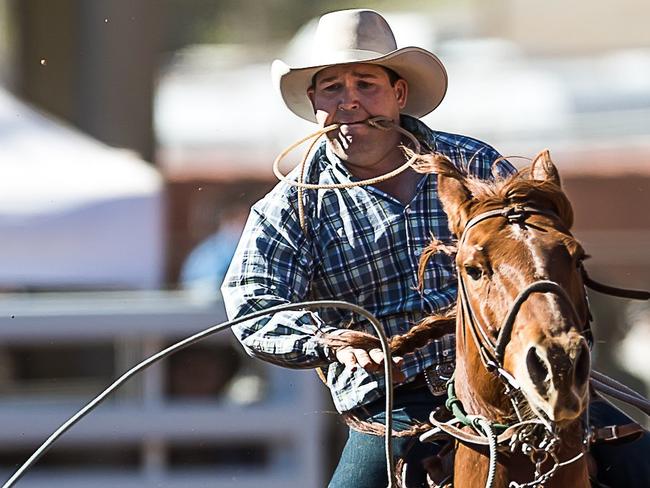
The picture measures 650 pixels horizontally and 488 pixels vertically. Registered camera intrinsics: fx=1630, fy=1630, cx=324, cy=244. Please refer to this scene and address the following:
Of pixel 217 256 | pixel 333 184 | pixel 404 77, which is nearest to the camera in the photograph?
pixel 333 184

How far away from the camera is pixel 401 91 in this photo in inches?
154

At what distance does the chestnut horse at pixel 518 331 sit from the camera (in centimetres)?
279

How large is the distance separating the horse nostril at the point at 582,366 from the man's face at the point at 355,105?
1.05m

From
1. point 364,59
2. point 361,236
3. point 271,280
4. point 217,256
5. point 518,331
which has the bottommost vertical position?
point 518,331

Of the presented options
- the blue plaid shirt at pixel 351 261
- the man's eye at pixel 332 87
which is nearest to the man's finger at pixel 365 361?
the blue plaid shirt at pixel 351 261

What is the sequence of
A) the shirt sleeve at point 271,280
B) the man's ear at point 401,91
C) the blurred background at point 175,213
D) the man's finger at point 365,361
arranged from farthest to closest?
the blurred background at point 175,213
the man's ear at point 401,91
the shirt sleeve at point 271,280
the man's finger at point 365,361

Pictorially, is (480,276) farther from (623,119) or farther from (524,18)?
(524,18)

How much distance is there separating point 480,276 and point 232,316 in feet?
2.45

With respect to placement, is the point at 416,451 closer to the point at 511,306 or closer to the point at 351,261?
the point at 351,261

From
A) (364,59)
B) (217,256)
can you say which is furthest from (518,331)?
(217,256)

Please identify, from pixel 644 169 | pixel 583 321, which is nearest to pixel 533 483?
pixel 583 321

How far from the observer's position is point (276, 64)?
4.00m

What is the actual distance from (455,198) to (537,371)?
558 mm

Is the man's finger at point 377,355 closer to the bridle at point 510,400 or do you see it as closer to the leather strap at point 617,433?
the bridle at point 510,400
